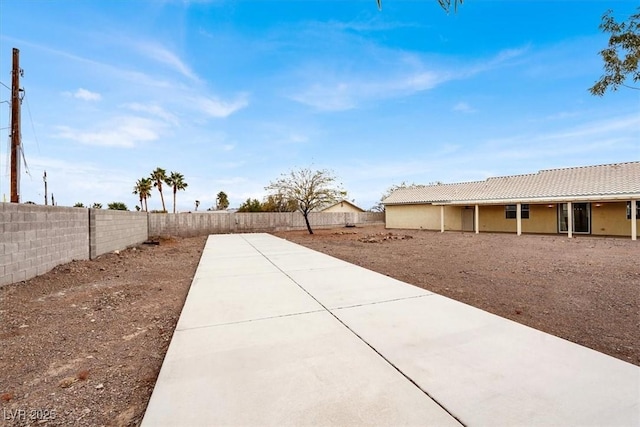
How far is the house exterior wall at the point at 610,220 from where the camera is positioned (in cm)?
1614

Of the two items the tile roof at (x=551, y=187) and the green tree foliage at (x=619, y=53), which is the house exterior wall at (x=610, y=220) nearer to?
the tile roof at (x=551, y=187)

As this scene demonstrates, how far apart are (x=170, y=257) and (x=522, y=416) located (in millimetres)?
10948

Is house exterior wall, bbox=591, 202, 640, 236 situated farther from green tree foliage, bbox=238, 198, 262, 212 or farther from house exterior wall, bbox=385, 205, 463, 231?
green tree foliage, bbox=238, 198, 262, 212

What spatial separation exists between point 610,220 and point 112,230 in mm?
25341

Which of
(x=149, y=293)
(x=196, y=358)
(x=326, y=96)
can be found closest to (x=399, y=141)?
(x=326, y=96)

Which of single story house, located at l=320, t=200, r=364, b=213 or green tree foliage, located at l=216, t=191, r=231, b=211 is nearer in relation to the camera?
single story house, located at l=320, t=200, r=364, b=213

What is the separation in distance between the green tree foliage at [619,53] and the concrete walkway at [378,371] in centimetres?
442

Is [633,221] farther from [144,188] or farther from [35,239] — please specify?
[144,188]

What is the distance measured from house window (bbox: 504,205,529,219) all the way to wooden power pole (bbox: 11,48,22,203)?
2526 cm

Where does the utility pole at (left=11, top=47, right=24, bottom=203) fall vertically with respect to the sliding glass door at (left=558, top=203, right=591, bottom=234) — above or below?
above

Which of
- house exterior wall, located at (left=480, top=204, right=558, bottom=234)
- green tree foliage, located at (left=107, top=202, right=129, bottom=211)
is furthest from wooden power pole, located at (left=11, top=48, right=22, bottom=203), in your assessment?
green tree foliage, located at (left=107, top=202, right=129, bottom=211)

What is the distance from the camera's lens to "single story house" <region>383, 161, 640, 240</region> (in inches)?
630

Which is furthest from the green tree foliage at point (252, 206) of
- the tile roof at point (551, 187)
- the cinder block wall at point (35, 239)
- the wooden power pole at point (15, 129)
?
the cinder block wall at point (35, 239)

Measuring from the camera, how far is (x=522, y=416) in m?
1.87
